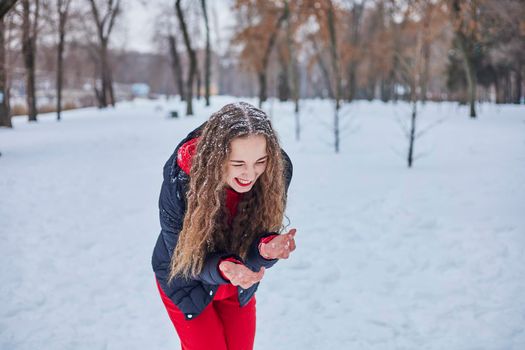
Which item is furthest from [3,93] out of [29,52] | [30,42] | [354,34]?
[354,34]

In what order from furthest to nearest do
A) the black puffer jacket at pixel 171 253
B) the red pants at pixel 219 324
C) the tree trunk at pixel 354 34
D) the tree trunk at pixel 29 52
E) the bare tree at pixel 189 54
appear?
the tree trunk at pixel 354 34 → the bare tree at pixel 189 54 → the tree trunk at pixel 29 52 → the red pants at pixel 219 324 → the black puffer jacket at pixel 171 253

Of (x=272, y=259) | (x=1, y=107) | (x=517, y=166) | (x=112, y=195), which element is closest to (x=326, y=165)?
(x=517, y=166)

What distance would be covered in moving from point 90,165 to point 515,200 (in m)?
7.03

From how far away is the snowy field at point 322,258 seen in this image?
3586 millimetres

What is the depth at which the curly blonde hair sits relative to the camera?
5.95ft

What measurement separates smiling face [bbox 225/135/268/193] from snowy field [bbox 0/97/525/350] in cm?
205

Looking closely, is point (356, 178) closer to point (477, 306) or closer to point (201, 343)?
point (477, 306)

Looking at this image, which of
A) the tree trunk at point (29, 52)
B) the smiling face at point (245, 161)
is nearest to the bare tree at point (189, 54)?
the tree trunk at point (29, 52)

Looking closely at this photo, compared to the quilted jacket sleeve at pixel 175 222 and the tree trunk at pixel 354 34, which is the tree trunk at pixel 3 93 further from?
the tree trunk at pixel 354 34

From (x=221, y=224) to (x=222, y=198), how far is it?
13 cm

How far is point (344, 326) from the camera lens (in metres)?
3.66

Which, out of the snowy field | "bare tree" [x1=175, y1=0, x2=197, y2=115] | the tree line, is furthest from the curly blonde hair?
"bare tree" [x1=175, y1=0, x2=197, y2=115]

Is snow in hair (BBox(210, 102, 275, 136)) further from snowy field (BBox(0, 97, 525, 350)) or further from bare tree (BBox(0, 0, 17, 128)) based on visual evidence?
bare tree (BBox(0, 0, 17, 128))

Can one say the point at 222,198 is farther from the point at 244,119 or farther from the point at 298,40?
the point at 298,40
